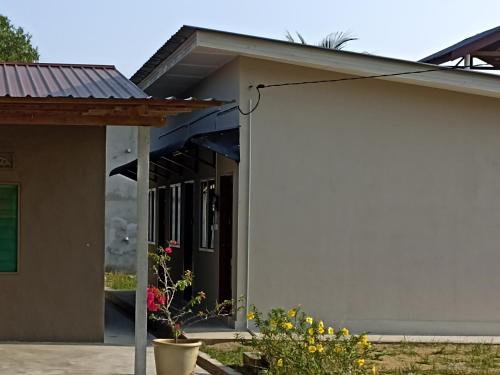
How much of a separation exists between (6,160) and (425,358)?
5.88m

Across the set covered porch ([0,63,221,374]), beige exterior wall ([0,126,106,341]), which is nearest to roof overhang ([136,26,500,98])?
covered porch ([0,63,221,374])

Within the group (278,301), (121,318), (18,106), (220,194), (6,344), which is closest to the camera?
(18,106)

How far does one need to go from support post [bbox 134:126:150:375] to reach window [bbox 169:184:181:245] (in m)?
9.14

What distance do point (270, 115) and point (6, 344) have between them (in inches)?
191

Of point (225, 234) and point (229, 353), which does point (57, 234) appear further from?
point (225, 234)

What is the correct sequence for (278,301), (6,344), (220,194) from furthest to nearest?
1. (220,194)
2. (278,301)
3. (6,344)

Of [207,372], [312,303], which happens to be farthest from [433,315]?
[207,372]

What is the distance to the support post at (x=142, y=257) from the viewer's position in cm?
1112

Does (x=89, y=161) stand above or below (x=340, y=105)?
below

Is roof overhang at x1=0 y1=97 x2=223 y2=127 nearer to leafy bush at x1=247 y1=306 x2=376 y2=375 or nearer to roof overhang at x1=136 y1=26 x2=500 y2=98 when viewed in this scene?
leafy bush at x1=247 y1=306 x2=376 y2=375

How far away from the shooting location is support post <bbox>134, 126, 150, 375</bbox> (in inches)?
438

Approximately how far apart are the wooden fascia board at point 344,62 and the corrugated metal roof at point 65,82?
67.2 inches

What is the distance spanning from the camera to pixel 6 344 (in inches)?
531

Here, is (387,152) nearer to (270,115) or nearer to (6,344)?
(270,115)
